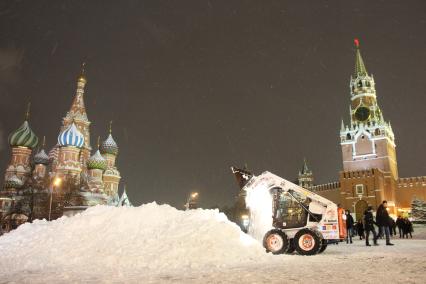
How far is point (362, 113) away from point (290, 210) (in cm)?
7413

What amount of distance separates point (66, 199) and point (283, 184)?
39.8 meters

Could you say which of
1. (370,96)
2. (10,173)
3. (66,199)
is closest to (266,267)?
(66,199)

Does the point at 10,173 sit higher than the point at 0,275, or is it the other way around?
the point at 10,173

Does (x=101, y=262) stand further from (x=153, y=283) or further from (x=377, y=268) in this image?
(x=377, y=268)

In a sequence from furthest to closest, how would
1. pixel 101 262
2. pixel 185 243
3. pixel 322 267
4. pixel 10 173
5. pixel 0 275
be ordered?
pixel 10 173 → pixel 185 243 → pixel 101 262 → pixel 322 267 → pixel 0 275

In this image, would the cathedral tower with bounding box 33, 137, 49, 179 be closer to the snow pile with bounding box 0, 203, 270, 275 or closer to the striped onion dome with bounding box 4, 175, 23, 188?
the striped onion dome with bounding box 4, 175, 23, 188

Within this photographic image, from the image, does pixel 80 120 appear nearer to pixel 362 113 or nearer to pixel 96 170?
pixel 96 170

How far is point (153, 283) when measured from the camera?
691 centimetres

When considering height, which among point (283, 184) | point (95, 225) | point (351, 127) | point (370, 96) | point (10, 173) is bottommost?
point (95, 225)

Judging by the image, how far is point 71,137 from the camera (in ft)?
191

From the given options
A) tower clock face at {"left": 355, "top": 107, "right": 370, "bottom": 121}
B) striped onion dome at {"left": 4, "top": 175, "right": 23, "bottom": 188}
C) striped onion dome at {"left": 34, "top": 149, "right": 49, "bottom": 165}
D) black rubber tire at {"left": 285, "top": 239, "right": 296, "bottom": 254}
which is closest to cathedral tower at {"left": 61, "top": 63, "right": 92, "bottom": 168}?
striped onion dome at {"left": 34, "top": 149, "right": 49, "bottom": 165}

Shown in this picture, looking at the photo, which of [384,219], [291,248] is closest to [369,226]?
[384,219]

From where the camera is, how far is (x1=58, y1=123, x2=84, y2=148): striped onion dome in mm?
57653

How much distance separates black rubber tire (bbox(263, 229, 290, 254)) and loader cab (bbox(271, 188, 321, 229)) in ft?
2.15
